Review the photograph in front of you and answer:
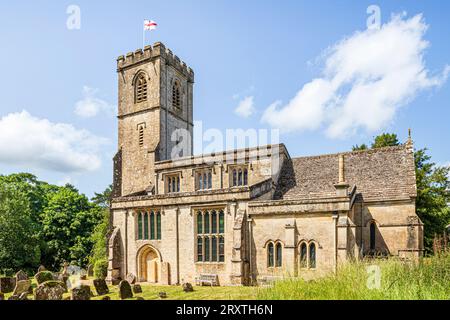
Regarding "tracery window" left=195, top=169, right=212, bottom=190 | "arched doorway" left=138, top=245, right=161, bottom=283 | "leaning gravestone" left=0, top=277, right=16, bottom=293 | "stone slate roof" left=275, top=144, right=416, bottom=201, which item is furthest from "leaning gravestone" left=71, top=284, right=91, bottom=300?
"stone slate roof" left=275, top=144, right=416, bottom=201

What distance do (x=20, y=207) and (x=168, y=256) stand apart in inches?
860

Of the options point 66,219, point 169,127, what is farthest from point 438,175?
point 66,219

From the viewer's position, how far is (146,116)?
107 ft

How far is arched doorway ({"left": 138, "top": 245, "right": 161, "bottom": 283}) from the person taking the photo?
25.2 m

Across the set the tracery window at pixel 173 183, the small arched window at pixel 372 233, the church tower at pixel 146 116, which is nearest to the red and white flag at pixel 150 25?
the church tower at pixel 146 116

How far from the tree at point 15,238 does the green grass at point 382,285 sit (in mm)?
33519

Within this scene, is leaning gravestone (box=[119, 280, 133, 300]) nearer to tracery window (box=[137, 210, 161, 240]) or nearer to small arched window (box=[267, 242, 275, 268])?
tracery window (box=[137, 210, 161, 240])

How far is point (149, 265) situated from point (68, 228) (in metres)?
22.5

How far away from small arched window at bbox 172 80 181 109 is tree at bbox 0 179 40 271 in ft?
67.0

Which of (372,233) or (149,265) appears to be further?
(149,265)

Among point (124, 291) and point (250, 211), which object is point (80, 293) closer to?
point (124, 291)

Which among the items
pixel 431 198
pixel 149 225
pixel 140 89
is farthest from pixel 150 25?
pixel 431 198
